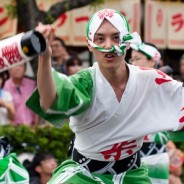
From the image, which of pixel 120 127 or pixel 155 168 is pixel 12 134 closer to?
pixel 155 168

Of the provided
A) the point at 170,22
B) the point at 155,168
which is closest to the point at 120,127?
the point at 155,168

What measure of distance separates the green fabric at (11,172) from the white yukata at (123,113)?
105 centimetres

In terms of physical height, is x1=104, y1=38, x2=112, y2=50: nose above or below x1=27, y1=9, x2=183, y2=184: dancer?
above

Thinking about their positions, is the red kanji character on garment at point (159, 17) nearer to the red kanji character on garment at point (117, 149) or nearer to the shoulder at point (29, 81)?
the shoulder at point (29, 81)

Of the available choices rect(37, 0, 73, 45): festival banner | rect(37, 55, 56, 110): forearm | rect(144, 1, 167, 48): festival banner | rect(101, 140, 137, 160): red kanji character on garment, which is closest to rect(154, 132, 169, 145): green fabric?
rect(101, 140, 137, 160): red kanji character on garment

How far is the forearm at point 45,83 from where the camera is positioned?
5.50m

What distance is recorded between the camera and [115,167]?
21.6 feet

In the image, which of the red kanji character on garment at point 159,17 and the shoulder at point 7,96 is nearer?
the shoulder at point 7,96

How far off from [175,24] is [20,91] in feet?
15.3

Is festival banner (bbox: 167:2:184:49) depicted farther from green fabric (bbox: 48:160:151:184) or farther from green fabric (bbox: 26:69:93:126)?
green fabric (bbox: 26:69:93:126)

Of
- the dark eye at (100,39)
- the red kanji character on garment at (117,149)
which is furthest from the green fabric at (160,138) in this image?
the dark eye at (100,39)

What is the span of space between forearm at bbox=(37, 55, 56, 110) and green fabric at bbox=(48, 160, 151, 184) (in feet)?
2.62

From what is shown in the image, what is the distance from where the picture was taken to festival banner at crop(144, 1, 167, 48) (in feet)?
46.2

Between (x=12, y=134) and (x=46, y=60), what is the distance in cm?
456
